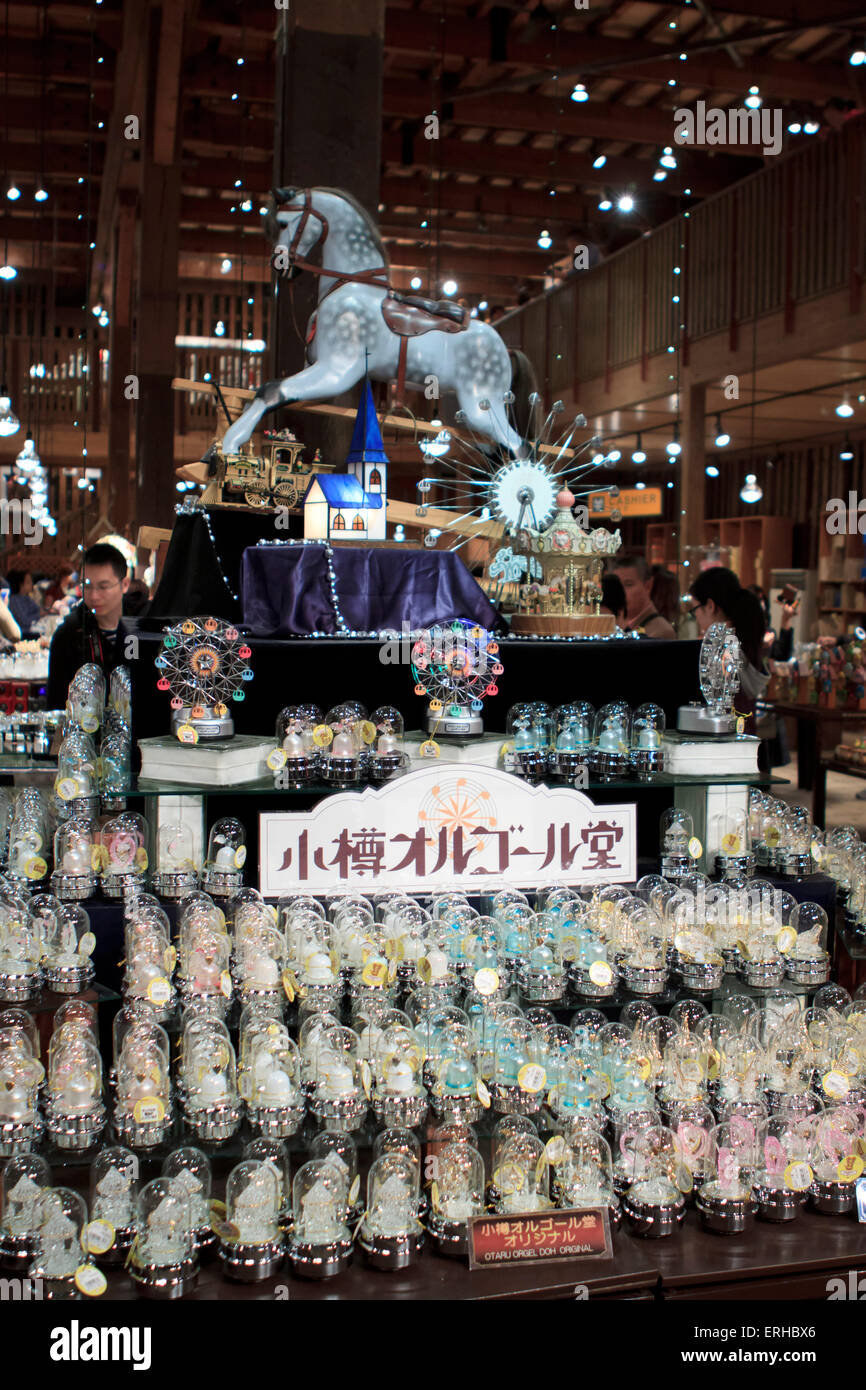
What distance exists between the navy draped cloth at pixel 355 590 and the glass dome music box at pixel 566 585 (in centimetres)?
14

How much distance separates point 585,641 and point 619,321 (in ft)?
32.2

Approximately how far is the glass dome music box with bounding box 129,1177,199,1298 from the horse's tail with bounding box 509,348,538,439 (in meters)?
2.95

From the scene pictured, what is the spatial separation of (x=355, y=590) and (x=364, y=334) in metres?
0.92

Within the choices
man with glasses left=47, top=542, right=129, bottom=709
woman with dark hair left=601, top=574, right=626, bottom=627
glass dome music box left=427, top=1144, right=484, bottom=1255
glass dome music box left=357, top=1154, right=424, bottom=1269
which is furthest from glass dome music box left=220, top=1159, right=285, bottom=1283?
woman with dark hair left=601, top=574, right=626, bottom=627

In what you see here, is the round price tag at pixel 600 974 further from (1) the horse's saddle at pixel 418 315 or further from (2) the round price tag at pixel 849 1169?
(1) the horse's saddle at pixel 418 315

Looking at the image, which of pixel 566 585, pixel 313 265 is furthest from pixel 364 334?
pixel 566 585

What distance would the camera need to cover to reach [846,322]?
29.3 ft

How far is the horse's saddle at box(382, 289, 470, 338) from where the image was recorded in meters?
4.02

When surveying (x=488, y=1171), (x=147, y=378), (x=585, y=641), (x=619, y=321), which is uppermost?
(x=619, y=321)

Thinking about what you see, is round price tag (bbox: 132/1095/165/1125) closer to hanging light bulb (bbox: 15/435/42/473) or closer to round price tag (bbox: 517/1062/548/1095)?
round price tag (bbox: 517/1062/548/1095)

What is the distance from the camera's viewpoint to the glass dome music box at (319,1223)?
85.7 inches

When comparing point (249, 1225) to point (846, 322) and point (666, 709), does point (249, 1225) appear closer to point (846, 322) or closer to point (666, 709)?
point (666, 709)

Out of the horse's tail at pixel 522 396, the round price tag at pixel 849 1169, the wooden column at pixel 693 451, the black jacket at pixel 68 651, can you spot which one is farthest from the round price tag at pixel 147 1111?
the wooden column at pixel 693 451

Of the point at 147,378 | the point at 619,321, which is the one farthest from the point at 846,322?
the point at 147,378
